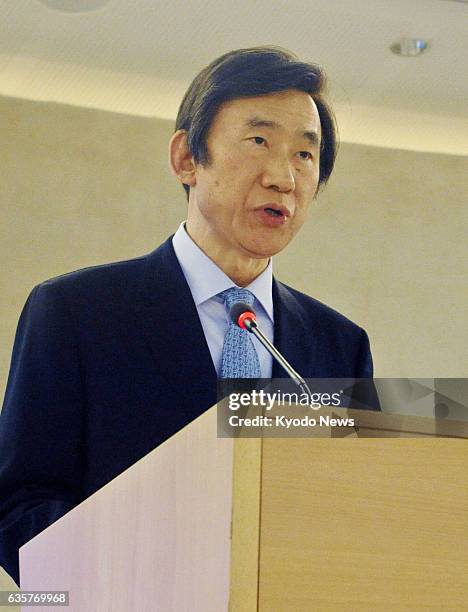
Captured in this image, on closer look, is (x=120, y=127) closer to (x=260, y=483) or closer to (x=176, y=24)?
(x=176, y=24)

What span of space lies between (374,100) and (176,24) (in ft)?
2.36

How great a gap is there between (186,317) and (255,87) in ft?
2.74

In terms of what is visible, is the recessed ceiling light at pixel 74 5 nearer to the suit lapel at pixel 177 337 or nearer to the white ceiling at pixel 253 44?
the white ceiling at pixel 253 44

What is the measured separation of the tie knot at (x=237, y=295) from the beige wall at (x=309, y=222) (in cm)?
108

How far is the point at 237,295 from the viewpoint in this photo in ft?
8.96

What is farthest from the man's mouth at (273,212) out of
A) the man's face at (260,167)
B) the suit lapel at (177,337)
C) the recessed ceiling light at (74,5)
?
the recessed ceiling light at (74,5)

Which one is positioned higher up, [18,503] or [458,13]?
[458,13]

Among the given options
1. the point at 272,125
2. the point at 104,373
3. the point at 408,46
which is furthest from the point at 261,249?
the point at 408,46

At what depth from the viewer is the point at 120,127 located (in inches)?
153

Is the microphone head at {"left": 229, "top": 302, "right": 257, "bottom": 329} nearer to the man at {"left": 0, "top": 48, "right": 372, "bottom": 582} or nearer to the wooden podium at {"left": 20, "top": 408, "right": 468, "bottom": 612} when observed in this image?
the man at {"left": 0, "top": 48, "right": 372, "bottom": 582}

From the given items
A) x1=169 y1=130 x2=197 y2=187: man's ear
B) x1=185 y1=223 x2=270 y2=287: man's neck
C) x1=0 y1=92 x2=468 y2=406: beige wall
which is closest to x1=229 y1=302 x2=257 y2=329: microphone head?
x1=185 y1=223 x2=270 y2=287: man's neck

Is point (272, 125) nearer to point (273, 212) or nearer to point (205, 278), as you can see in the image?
point (273, 212)

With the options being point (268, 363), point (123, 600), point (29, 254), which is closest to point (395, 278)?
point (29, 254)

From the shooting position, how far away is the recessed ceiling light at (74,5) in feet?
12.6
